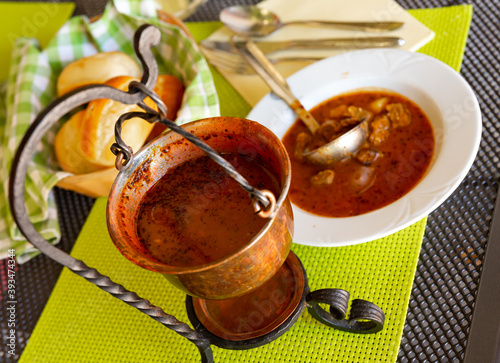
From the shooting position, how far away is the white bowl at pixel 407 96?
0.84 meters

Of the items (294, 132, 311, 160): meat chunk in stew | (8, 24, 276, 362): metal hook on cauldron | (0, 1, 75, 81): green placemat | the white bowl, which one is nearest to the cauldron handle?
(8, 24, 276, 362): metal hook on cauldron

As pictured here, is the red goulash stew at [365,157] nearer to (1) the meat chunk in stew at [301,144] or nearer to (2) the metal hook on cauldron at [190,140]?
(1) the meat chunk in stew at [301,144]

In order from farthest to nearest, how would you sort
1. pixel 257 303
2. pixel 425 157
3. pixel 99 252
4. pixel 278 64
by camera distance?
pixel 278 64 < pixel 99 252 < pixel 425 157 < pixel 257 303

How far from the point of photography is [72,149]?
1.08m

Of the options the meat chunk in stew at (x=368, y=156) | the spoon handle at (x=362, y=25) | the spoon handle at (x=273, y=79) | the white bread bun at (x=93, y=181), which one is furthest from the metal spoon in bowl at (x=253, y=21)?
the white bread bun at (x=93, y=181)

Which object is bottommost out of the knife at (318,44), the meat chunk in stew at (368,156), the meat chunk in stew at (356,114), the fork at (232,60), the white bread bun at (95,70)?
the meat chunk in stew at (368,156)

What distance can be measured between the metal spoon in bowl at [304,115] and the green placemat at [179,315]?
0.67 ft

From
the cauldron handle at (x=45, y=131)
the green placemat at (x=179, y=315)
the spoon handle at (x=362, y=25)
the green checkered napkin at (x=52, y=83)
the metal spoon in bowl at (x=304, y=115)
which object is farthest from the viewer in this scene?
the spoon handle at (x=362, y=25)

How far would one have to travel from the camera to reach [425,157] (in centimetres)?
95

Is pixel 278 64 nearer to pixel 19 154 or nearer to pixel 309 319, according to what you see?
pixel 309 319

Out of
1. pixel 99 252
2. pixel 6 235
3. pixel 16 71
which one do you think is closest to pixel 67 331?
pixel 99 252

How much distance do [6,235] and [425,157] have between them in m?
1.01

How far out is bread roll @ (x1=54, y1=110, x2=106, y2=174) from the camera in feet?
3.53

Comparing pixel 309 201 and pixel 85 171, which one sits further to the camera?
pixel 85 171
